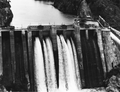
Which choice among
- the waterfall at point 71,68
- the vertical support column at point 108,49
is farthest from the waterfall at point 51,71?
the vertical support column at point 108,49

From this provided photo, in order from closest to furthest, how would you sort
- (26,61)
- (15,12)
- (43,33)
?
1. (26,61)
2. (43,33)
3. (15,12)

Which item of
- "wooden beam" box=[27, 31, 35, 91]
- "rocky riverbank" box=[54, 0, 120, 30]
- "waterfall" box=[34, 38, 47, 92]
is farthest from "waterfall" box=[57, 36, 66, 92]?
"rocky riverbank" box=[54, 0, 120, 30]

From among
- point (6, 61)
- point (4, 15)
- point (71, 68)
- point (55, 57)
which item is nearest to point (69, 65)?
point (71, 68)

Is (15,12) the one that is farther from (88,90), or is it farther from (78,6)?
(88,90)

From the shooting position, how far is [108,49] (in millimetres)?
43500

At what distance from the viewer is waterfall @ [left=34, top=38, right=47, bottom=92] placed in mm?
38812

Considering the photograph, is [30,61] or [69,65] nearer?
[30,61]

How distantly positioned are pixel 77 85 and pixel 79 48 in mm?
6010

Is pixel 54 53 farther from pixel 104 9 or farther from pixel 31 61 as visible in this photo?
pixel 104 9

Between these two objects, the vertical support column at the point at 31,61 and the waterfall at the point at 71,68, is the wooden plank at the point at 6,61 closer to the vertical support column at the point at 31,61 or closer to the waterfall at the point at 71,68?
the vertical support column at the point at 31,61

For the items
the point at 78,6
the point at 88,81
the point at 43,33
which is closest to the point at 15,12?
the point at 78,6

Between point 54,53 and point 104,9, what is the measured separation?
116 feet

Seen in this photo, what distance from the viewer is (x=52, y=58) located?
4025 centimetres

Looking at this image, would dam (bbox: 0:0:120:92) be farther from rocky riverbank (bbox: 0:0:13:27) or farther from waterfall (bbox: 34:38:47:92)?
rocky riverbank (bbox: 0:0:13:27)
